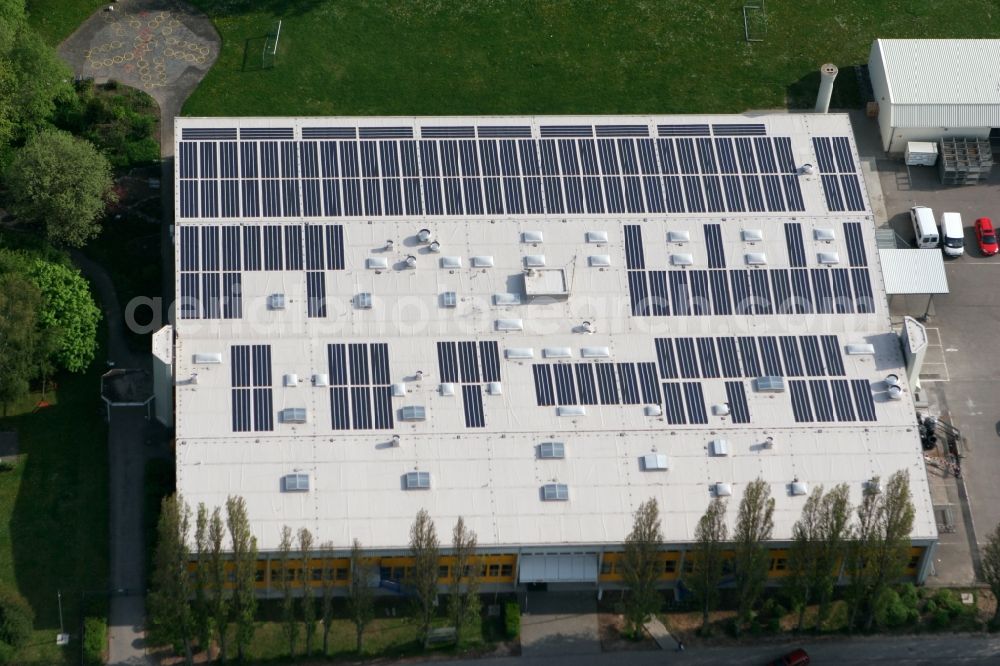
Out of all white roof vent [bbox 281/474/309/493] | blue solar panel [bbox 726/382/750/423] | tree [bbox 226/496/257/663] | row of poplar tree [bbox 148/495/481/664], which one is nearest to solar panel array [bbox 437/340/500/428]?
row of poplar tree [bbox 148/495/481/664]

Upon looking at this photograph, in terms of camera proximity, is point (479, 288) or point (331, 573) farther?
point (479, 288)

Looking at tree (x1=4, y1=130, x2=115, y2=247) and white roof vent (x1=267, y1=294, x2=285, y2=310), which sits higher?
tree (x1=4, y1=130, x2=115, y2=247)

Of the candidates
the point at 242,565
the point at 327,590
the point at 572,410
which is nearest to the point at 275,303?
the point at 242,565

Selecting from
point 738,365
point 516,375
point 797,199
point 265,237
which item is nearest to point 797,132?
point 797,199

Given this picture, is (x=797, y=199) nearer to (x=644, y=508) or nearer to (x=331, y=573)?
(x=644, y=508)

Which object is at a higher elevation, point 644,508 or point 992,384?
point 992,384

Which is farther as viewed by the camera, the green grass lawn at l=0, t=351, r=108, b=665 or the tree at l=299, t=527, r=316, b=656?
the green grass lawn at l=0, t=351, r=108, b=665

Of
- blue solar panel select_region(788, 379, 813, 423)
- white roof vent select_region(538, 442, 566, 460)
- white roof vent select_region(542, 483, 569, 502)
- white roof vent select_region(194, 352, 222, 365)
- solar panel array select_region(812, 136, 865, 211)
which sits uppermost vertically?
solar panel array select_region(812, 136, 865, 211)

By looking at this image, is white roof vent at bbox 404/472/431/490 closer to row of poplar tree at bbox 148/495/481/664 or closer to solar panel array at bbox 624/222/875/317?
row of poplar tree at bbox 148/495/481/664
